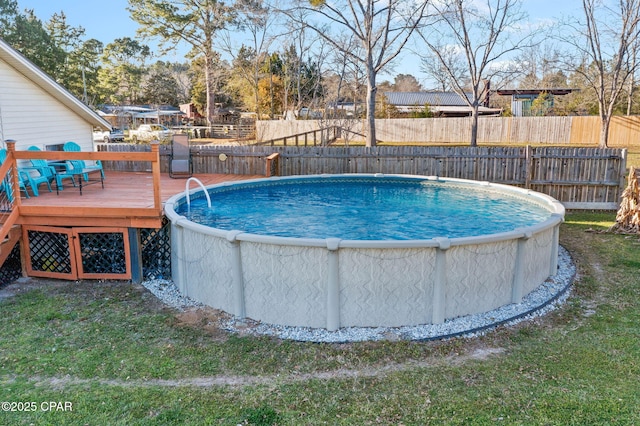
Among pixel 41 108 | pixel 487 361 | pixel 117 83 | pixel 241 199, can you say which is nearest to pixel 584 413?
pixel 487 361

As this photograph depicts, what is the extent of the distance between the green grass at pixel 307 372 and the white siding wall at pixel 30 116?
5739 mm

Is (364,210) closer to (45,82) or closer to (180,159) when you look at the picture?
(180,159)

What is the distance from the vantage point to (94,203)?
7.08 metres

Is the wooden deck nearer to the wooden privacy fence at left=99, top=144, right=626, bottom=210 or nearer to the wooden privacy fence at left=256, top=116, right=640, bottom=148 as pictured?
the wooden privacy fence at left=99, top=144, right=626, bottom=210

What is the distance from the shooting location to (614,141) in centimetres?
2259

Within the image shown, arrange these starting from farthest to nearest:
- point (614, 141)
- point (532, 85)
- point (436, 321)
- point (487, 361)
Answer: point (532, 85), point (614, 141), point (436, 321), point (487, 361)

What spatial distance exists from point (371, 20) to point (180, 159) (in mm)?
7765

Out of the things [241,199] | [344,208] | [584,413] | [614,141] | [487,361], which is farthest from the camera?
[614,141]

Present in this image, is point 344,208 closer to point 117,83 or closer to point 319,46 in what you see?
point 319,46

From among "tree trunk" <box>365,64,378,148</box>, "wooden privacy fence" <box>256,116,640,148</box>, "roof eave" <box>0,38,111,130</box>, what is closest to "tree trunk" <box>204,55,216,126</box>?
"wooden privacy fence" <box>256,116,640,148</box>

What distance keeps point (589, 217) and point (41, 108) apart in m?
12.6

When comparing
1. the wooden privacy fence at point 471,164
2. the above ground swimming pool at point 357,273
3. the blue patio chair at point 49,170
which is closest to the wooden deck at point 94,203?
the blue patio chair at point 49,170

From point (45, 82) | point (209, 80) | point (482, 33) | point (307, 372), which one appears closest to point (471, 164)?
point (307, 372)

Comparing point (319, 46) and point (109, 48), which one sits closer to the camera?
point (319, 46)
